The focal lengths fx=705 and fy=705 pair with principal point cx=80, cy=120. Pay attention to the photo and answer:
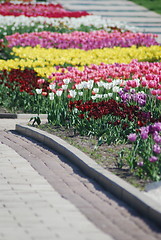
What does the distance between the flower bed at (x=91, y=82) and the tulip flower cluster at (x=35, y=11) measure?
2.16m

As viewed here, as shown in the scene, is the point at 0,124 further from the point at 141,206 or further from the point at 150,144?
the point at 141,206

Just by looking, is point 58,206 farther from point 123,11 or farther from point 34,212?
point 123,11

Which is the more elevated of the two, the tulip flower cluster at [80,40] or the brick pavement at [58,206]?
the brick pavement at [58,206]

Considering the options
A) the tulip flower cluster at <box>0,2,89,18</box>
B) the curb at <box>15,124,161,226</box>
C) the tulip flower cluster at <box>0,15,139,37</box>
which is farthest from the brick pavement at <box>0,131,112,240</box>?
the tulip flower cluster at <box>0,2,89,18</box>

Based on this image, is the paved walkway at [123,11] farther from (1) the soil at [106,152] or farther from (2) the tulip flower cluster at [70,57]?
(1) the soil at [106,152]

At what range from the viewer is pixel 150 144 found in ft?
27.5

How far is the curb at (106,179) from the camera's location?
6395 millimetres

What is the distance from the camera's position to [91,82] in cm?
1167

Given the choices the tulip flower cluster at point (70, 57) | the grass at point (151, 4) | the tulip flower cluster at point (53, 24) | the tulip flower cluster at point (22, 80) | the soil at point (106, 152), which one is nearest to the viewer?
the soil at point (106, 152)

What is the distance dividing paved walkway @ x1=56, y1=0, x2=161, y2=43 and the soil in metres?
19.7

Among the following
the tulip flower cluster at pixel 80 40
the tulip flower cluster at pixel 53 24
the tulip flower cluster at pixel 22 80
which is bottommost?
the tulip flower cluster at pixel 53 24

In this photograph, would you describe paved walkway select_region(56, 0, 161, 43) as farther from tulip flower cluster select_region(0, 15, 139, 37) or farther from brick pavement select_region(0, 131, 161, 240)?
brick pavement select_region(0, 131, 161, 240)

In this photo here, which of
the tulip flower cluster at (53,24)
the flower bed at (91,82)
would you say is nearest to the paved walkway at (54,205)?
the flower bed at (91,82)

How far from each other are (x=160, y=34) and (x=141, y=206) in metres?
22.8
